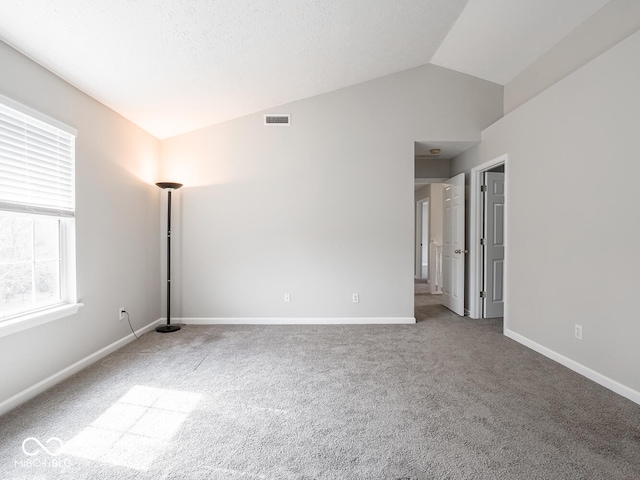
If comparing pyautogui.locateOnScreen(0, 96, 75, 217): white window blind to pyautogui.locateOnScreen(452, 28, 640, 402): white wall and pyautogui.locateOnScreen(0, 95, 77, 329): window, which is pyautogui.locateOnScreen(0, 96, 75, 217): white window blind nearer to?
pyautogui.locateOnScreen(0, 95, 77, 329): window

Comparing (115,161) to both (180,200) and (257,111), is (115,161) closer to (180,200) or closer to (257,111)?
(180,200)

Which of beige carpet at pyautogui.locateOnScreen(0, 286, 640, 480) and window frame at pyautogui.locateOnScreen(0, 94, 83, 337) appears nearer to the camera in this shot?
beige carpet at pyautogui.locateOnScreen(0, 286, 640, 480)

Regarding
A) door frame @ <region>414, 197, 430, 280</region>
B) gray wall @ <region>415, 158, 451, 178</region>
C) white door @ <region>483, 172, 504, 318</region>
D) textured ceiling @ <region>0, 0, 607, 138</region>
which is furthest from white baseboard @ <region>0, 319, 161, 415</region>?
door frame @ <region>414, 197, 430, 280</region>

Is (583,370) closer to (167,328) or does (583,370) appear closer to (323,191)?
(323,191)

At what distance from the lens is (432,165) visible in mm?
5246

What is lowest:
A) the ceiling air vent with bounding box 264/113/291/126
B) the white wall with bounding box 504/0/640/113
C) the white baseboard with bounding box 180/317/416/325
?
the white baseboard with bounding box 180/317/416/325

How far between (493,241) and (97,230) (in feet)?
15.3

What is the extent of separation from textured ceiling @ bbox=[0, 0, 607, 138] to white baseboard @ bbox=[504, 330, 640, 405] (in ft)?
10.1

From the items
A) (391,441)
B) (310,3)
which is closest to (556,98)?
(310,3)

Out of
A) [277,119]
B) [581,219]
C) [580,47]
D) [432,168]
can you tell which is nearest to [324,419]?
[581,219]

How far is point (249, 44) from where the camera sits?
2.78m

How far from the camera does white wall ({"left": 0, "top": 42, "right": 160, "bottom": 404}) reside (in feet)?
7.20

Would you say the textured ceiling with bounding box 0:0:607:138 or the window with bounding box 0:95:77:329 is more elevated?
the textured ceiling with bounding box 0:0:607:138

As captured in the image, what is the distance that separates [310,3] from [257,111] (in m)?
1.78
